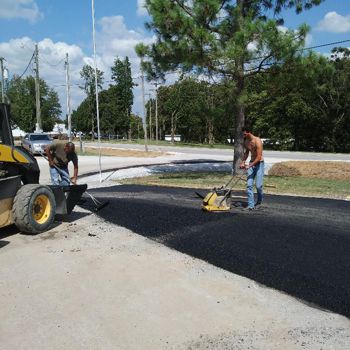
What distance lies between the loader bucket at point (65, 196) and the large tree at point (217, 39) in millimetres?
6964

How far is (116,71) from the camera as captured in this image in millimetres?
72938

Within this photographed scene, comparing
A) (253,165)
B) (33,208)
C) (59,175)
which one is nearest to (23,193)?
(33,208)

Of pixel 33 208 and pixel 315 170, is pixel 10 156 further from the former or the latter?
pixel 315 170

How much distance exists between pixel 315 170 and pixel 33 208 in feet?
42.7

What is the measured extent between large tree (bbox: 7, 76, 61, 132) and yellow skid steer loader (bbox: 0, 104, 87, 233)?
192 ft

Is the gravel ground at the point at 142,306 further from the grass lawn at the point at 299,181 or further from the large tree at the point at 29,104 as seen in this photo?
the large tree at the point at 29,104

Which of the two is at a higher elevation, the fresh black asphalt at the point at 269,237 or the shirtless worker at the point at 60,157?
the shirtless worker at the point at 60,157

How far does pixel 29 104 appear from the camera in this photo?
68062mm

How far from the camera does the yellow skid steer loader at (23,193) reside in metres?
6.93

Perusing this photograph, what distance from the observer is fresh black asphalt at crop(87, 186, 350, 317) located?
5.06 meters

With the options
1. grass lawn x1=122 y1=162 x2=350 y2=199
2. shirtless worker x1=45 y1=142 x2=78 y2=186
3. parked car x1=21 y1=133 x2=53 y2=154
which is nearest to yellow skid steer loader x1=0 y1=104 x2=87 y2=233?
shirtless worker x1=45 y1=142 x2=78 y2=186

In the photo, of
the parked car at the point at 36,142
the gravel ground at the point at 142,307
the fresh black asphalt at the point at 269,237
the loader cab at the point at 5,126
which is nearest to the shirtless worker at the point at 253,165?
the fresh black asphalt at the point at 269,237

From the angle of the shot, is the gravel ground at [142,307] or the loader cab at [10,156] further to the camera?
the loader cab at [10,156]

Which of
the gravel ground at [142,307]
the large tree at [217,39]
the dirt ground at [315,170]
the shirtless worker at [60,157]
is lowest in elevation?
the dirt ground at [315,170]
